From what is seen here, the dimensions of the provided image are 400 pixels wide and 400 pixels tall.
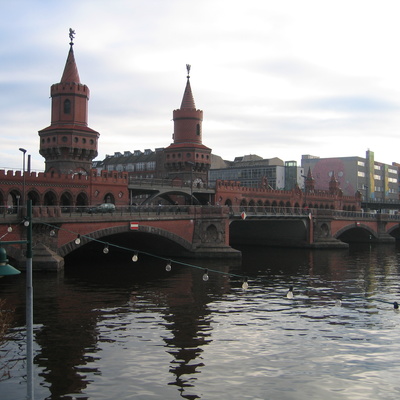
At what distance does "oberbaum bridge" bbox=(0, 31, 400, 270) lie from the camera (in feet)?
161

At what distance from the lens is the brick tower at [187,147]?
323ft

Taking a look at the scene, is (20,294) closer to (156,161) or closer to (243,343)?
(243,343)

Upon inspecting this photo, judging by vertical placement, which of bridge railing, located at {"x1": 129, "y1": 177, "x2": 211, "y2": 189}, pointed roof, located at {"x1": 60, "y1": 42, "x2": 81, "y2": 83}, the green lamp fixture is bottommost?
the green lamp fixture

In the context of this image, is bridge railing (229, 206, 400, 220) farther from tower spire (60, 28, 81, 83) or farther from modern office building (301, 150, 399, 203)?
modern office building (301, 150, 399, 203)

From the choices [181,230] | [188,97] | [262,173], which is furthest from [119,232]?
[262,173]

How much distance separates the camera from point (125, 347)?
25406 millimetres

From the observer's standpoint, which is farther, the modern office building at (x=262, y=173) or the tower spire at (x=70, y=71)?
the modern office building at (x=262, y=173)

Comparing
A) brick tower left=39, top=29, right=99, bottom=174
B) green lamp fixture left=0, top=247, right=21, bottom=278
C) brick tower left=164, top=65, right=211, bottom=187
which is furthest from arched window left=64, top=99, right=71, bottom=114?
green lamp fixture left=0, top=247, right=21, bottom=278

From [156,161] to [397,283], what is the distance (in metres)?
115

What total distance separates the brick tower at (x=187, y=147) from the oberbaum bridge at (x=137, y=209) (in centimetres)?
19

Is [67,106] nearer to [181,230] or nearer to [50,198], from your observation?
[50,198]

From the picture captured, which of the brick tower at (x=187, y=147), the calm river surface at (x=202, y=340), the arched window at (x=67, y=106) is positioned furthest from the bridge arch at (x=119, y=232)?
the brick tower at (x=187, y=147)

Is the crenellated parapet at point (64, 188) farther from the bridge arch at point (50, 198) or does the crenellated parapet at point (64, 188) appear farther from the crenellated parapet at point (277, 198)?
the crenellated parapet at point (277, 198)

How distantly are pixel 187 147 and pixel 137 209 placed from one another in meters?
39.2
